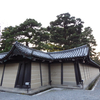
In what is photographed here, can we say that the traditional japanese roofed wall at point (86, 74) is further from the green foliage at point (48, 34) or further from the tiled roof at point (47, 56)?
the green foliage at point (48, 34)

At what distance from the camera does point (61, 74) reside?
754 centimetres

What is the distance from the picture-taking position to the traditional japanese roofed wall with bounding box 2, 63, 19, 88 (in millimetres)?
6848

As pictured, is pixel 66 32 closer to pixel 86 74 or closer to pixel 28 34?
pixel 28 34

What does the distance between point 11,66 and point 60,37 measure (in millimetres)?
16355

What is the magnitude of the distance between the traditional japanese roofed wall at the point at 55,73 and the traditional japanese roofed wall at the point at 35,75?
1579mm

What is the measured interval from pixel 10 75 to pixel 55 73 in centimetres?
376

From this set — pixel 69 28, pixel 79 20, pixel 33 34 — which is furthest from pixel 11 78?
pixel 79 20

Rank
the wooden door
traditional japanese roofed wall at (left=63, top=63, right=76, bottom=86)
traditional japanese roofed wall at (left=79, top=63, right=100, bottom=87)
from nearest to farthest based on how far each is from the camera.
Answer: the wooden door → traditional japanese roofed wall at (left=63, top=63, right=76, bottom=86) → traditional japanese roofed wall at (left=79, top=63, right=100, bottom=87)

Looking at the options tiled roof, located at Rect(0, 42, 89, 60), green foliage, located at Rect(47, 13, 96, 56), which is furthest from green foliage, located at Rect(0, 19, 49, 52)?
tiled roof, located at Rect(0, 42, 89, 60)

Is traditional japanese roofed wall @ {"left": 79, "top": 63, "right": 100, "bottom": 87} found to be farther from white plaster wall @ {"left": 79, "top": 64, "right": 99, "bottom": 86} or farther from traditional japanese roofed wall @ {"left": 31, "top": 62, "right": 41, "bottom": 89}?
traditional japanese roofed wall @ {"left": 31, "top": 62, "right": 41, "bottom": 89}

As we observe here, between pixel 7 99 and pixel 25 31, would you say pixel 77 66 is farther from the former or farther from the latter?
pixel 25 31

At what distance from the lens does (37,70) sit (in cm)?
680

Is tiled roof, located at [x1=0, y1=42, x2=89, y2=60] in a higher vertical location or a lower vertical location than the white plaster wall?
higher

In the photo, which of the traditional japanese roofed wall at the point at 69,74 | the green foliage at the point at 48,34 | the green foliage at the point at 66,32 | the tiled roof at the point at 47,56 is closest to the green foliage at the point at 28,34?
the green foliage at the point at 48,34
